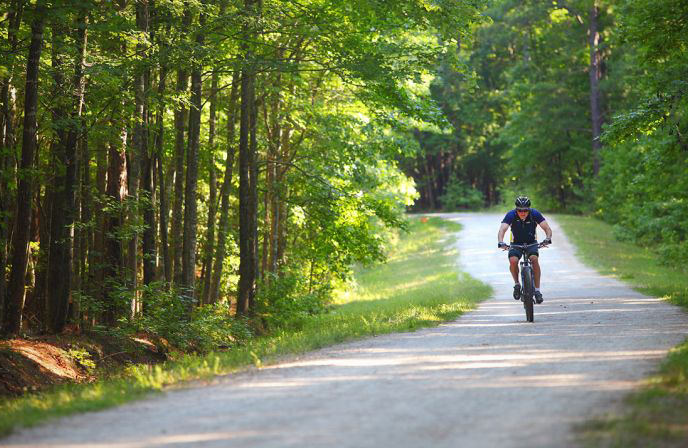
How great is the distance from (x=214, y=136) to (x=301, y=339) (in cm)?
1066

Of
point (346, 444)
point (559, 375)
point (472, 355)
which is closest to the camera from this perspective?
point (346, 444)

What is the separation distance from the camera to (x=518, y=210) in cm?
1441

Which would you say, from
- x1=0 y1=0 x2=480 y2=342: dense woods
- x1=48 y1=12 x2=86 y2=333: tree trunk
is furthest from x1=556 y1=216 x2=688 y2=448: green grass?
x1=48 y1=12 x2=86 y2=333: tree trunk

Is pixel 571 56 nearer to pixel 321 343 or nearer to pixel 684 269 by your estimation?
pixel 684 269

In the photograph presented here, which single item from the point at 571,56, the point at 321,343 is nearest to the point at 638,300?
the point at 321,343

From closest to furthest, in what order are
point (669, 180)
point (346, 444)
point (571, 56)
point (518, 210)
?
1. point (346, 444)
2. point (518, 210)
3. point (669, 180)
4. point (571, 56)

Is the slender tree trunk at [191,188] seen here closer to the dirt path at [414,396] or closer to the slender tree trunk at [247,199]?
the slender tree trunk at [247,199]

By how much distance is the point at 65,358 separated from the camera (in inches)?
531

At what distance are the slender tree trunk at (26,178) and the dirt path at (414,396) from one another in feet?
18.3

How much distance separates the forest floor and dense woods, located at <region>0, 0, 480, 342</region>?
0.39 m

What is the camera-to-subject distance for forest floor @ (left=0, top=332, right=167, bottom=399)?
39.2 ft

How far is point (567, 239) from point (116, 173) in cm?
2769

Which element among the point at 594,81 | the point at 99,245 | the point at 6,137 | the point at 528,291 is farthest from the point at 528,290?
the point at 594,81

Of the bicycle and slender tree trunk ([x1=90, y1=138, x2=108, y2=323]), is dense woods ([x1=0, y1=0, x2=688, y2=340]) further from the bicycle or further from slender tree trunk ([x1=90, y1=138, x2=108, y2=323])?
the bicycle
